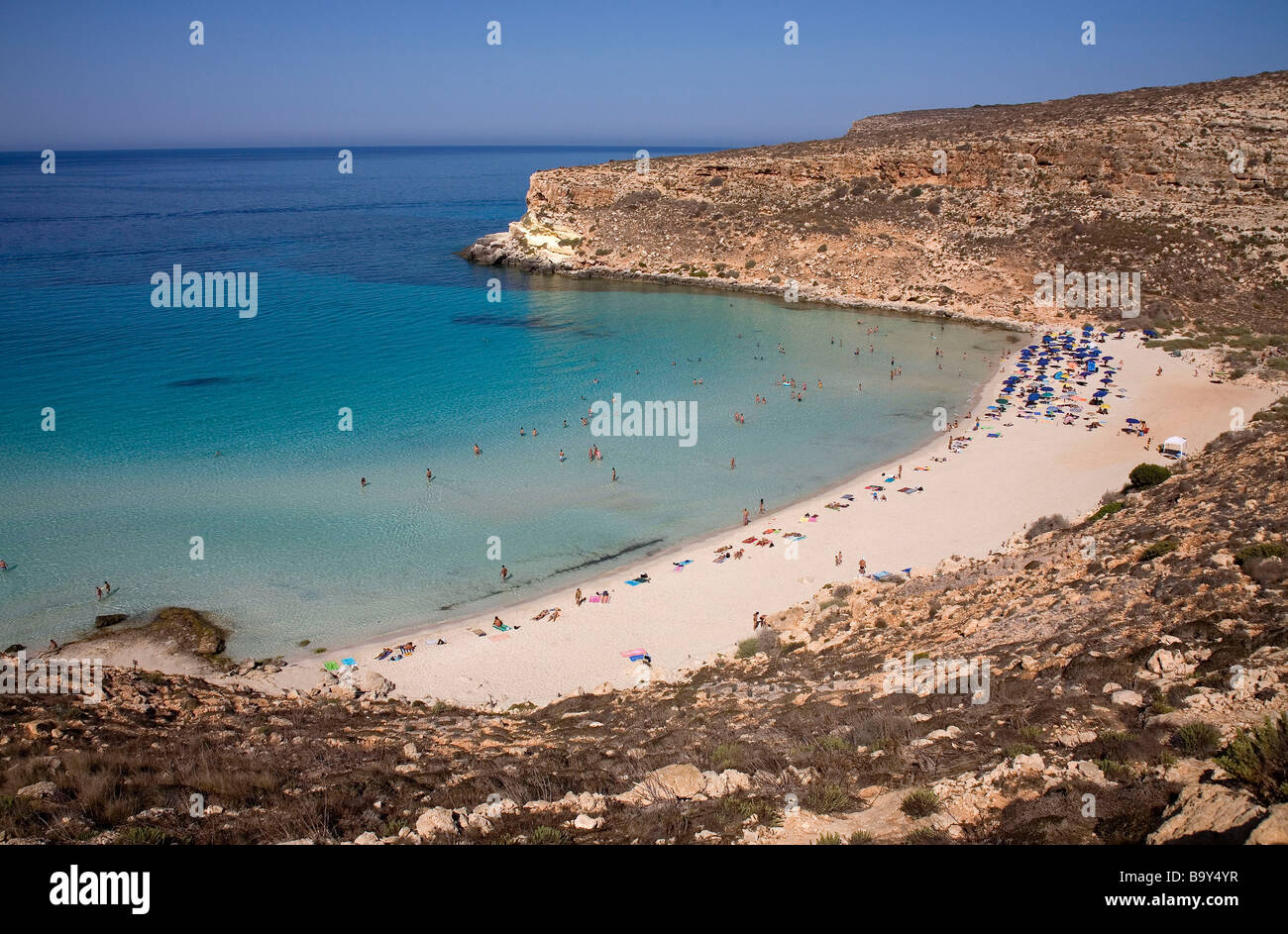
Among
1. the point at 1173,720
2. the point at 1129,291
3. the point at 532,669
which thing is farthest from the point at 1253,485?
the point at 1129,291

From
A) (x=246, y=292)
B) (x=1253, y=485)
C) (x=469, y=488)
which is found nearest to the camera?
(x=1253, y=485)

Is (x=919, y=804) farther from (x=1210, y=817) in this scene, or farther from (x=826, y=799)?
(x=1210, y=817)

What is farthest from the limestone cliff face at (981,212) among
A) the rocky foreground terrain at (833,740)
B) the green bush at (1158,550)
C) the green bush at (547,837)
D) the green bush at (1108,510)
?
the green bush at (547,837)

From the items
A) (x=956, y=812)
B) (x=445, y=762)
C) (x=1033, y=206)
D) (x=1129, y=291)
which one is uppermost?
(x=1033, y=206)

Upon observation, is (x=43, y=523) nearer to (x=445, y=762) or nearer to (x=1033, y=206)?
(x=445, y=762)
